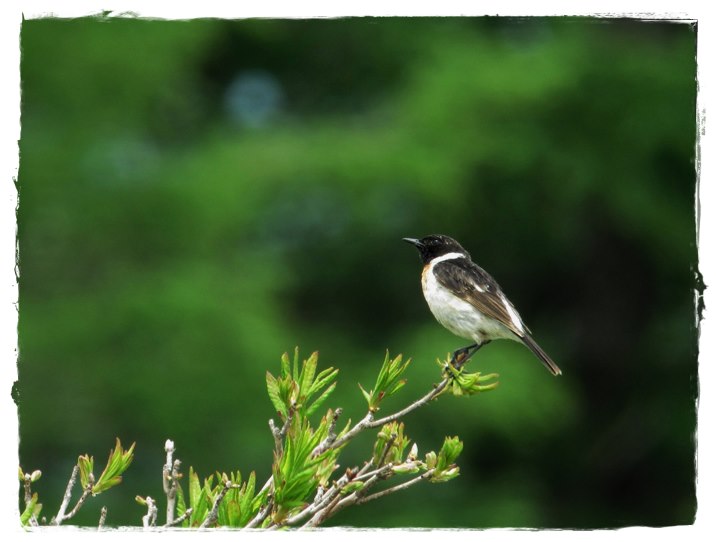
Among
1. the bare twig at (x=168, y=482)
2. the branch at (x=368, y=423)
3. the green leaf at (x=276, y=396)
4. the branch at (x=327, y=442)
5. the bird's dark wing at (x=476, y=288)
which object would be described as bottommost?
the bare twig at (x=168, y=482)

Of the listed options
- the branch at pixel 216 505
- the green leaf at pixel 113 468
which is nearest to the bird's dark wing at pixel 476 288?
the green leaf at pixel 113 468

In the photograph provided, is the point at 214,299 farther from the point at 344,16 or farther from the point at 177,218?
the point at 344,16

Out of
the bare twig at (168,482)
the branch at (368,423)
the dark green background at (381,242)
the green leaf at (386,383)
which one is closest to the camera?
the bare twig at (168,482)

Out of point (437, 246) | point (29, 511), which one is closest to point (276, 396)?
point (29, 511)

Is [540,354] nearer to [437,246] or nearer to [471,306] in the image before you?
[471,306]

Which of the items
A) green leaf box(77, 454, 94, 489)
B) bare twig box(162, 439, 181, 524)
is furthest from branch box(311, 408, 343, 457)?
green leaf box(77, 454, 94, 489)

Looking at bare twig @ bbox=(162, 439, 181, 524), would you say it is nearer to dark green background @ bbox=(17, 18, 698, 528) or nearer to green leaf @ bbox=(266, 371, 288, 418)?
green leaf @ bbox=(266, 371, 288, 418)

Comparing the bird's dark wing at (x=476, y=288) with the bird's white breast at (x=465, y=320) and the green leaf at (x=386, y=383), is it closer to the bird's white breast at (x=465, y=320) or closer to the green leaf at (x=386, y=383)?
the bird's white breast at (x=465, y=320)
